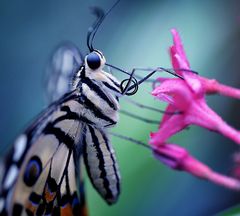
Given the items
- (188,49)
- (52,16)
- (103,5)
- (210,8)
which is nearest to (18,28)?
(52,16)

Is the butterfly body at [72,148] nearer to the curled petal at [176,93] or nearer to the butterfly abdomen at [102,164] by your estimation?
the butterfly abdomen at [102,164]

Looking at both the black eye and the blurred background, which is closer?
the black eye

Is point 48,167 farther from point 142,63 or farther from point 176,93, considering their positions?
point 142,63

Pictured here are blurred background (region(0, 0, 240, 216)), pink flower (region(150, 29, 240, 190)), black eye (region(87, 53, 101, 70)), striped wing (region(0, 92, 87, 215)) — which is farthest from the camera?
blurred background (region(0, 0, 240, 216))

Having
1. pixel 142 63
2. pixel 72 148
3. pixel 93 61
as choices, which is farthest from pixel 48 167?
pixel 142 63

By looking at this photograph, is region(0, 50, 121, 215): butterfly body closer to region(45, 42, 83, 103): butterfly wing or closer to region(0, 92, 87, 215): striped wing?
region(0, 92, 87, 215): striped wing

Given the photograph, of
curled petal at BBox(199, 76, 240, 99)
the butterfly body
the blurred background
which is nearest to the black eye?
the butterfly body

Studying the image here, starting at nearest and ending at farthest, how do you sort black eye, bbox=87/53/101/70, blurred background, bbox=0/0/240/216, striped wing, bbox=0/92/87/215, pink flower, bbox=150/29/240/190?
pink flower, bbox=150/29/240/190
striped wing, bbox=0/92/87/215
black eye, bbox=87/53/101/70
blurred background, bbox=0/0/240/216

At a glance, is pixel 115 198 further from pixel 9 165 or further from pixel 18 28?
pixel 18 28
